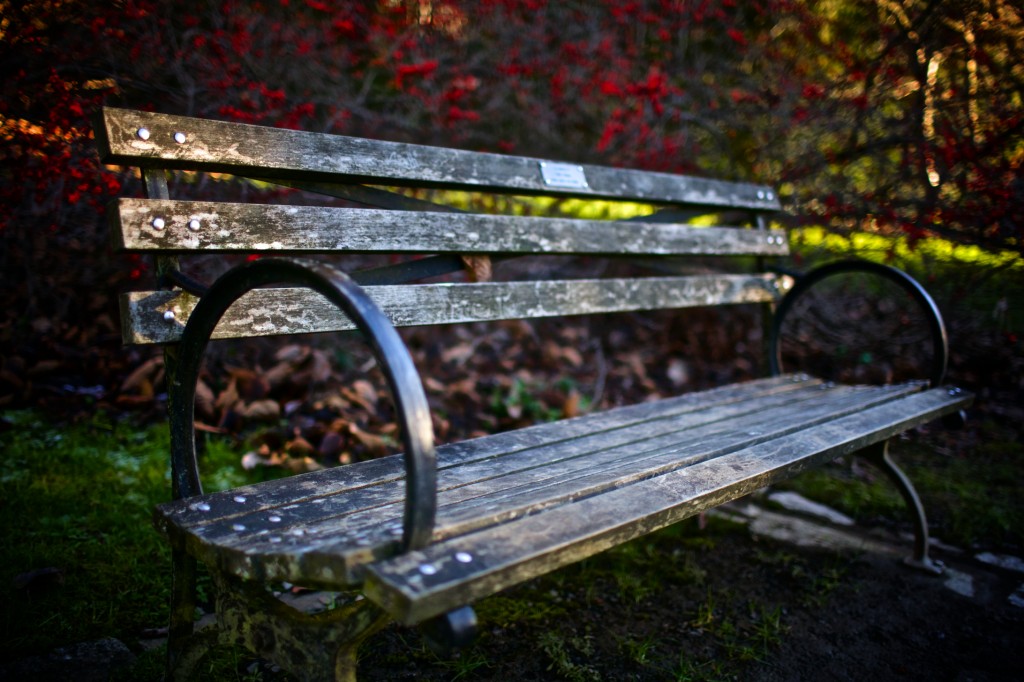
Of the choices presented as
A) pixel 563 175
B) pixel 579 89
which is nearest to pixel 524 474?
pixel 563 175

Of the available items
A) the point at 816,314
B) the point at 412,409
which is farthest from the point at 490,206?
the point at 412,409

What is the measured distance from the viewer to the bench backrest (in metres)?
1.30

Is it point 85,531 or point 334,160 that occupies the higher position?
point 334,160

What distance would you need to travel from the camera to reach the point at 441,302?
170cm

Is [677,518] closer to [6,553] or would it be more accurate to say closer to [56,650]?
[56,650]

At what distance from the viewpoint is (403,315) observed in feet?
5.33

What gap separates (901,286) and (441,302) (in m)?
1.66

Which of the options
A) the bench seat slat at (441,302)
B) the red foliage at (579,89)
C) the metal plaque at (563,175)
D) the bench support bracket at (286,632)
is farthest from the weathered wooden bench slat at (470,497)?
the red foliage at (579,89)

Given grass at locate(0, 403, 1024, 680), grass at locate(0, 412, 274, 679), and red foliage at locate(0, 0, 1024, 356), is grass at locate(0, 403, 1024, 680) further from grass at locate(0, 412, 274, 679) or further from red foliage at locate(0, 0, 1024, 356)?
red foliage at locate(0, 0, 1024, 356)

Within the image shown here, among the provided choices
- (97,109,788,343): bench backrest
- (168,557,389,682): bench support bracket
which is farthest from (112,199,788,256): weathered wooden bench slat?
(168,557,389,682): bench support bracket

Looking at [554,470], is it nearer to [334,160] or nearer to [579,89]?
[334,160]

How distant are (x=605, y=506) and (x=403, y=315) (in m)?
0.75

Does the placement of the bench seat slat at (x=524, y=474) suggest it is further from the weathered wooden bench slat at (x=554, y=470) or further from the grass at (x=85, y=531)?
the grass at (x=85, y=531)

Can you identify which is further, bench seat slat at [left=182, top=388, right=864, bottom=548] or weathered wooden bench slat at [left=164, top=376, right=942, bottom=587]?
bench seat slat at [left=182, top=388, right=864, bottom=548]
